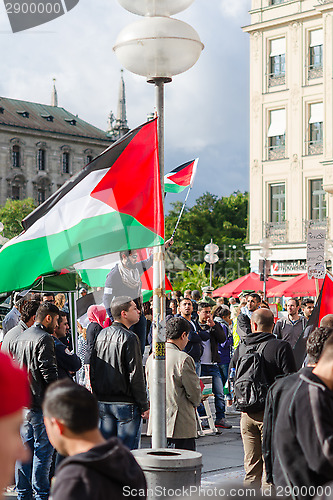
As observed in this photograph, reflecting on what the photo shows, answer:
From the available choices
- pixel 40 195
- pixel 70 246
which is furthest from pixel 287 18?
pixel 40 195

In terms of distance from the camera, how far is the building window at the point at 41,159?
351ft

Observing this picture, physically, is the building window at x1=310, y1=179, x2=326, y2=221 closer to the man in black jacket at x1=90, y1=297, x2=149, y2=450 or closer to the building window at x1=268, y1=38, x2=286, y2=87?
the building window at x1=268, y1=38, x2=286, y2=87

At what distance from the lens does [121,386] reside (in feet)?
24.7

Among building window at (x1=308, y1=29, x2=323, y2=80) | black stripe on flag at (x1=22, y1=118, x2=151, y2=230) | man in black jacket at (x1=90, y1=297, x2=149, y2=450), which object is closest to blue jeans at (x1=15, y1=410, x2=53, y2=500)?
man in black jacket at (x1=90, y1=297, x2=149, y2=450)

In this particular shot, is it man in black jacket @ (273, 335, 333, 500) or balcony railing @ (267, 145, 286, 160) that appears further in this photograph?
balcony railing @ (267, 145, 286, 160)

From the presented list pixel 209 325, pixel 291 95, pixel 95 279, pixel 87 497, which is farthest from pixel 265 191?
pixel 87 497

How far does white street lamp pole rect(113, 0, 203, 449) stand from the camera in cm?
677

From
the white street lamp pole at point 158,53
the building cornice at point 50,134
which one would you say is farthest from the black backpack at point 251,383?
the building cornice at point 50,134

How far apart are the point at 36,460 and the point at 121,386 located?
3.43ft

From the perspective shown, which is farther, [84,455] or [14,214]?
[14,214]

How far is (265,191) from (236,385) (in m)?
36.6

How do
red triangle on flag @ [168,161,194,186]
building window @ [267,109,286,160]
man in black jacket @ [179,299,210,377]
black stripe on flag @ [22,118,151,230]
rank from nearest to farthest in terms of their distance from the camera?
black stripe on flag @ [22,118,151,230]
man in black jacket @ [179,299,210,377]
red triangle on flag @ [168,161,194,186]
building window @ [267,109,286,160]

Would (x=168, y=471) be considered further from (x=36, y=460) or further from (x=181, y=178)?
(x=181, y=178)

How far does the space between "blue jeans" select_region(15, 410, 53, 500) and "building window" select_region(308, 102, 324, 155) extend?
118 feet
